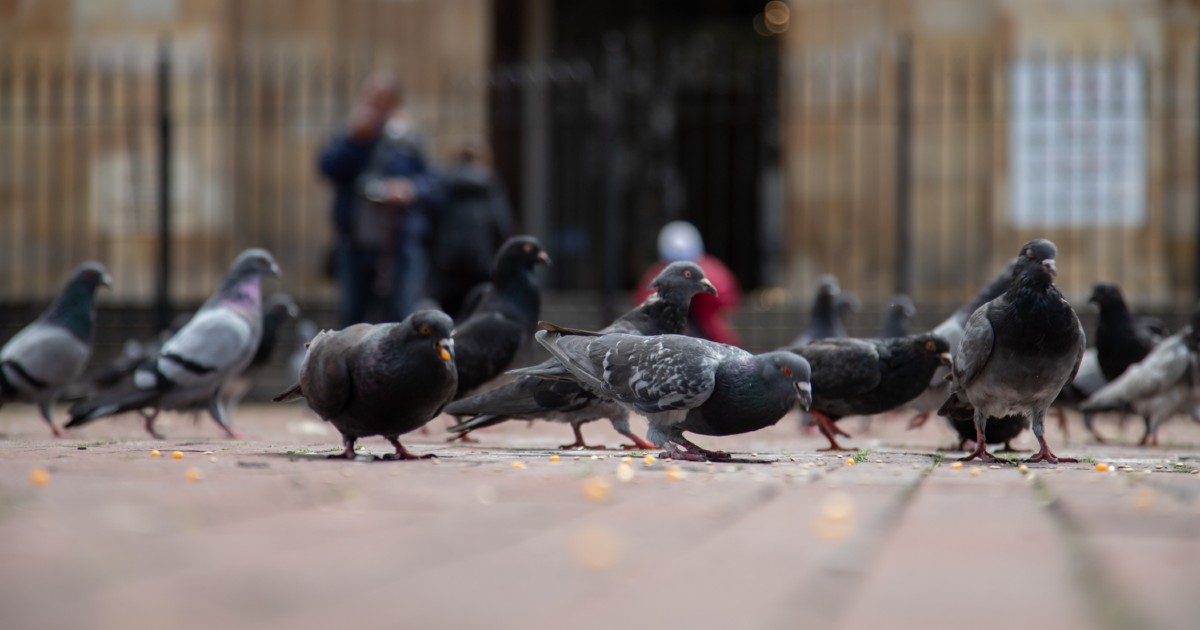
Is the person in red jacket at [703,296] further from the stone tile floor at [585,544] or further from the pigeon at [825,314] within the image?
the stone tile floor at [585,544]

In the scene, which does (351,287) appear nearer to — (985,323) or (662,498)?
(985,323)

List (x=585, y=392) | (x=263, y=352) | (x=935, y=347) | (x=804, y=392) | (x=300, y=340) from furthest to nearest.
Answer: (x=300, y=340), (x=263, y=352), (x=935, y=347), (x=585, y=392), (x=804, y=392)

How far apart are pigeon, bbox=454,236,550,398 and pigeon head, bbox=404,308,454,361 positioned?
1723 millimetres

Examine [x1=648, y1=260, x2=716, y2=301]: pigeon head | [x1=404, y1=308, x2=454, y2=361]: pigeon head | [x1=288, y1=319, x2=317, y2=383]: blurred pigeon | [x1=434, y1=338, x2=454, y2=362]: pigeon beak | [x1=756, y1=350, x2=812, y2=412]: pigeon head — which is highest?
[x1=648, y1=260, x2=716, y2=301]: pigeon head

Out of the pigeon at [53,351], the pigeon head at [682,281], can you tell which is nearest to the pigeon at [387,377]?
the pigeon head at [682,281]

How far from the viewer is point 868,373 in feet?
21.4

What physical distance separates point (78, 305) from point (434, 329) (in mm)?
3921

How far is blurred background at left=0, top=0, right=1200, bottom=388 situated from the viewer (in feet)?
44.4

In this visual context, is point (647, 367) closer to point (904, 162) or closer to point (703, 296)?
point (703, 296)

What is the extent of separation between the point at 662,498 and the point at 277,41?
497 inches

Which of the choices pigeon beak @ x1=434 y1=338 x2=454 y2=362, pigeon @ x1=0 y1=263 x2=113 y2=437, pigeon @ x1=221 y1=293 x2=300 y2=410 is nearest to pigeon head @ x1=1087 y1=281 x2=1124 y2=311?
pigeon beak @ x1=434 y1=338 x2=454 y2=362

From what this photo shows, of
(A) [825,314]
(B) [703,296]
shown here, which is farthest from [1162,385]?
(B) [703,296]

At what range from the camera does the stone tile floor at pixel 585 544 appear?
240 cm

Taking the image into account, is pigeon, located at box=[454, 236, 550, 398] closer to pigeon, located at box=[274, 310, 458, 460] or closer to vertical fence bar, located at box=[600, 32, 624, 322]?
pigeon, located at box=[274, 310, 458, 460]
